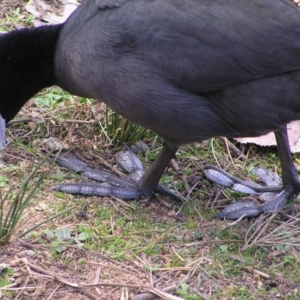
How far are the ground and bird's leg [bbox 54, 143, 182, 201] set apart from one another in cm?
6

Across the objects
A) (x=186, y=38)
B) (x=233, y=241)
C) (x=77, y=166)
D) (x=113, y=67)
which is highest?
(x=186, y=38)

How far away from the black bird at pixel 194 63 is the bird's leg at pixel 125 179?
0.41 metres

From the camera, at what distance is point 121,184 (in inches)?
179

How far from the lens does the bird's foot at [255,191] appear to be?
430 centimetres

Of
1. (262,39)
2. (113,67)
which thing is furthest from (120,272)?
(262,39)

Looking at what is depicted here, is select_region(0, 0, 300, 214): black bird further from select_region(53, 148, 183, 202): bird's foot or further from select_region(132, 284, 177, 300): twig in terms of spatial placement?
select_region(132, 284, 177, 300): twig

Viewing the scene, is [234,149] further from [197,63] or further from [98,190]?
[197,63]

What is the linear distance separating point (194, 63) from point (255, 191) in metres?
1.24

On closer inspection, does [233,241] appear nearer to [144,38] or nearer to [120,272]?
[120,272]

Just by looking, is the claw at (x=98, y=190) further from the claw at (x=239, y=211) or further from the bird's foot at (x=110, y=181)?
the claw at (x=239, y=211)

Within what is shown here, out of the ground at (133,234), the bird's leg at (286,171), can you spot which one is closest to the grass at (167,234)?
the ground at (133,234)

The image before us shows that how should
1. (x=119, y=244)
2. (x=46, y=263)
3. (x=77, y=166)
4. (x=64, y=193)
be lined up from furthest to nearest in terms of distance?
(x=77, y=166), (x=64, y=193), (x=119, y=244), (x=46, y=263)

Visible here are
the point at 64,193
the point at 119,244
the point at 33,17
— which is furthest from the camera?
the point at 33,17

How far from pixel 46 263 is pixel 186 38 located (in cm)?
141
